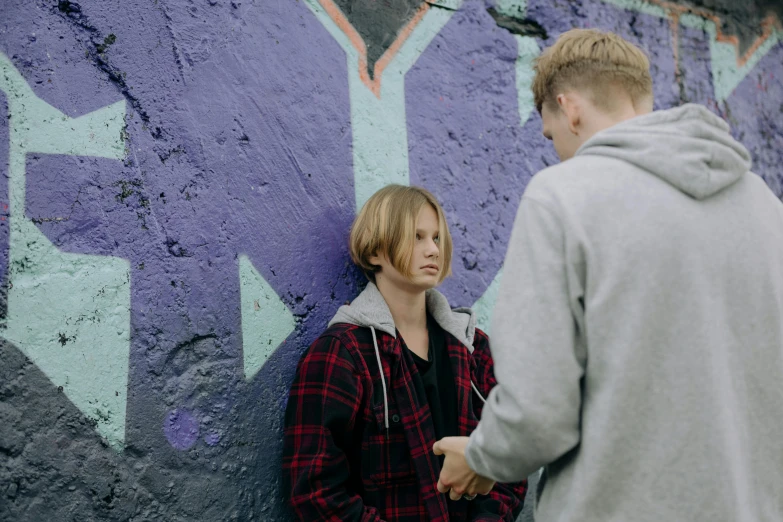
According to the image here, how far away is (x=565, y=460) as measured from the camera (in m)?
1.55

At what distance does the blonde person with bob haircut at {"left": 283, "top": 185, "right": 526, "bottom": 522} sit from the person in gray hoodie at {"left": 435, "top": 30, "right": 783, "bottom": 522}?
76 centimetres

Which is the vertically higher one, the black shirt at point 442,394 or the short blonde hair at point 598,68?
the short blonde hair at point 598,68

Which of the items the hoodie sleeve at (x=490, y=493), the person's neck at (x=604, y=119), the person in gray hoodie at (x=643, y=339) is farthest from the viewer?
the hoodie sleeve at (x=490, y=493)

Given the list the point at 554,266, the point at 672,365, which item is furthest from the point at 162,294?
the point at 672,365

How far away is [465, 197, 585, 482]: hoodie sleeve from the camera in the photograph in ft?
4.77

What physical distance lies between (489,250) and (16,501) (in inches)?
79.1

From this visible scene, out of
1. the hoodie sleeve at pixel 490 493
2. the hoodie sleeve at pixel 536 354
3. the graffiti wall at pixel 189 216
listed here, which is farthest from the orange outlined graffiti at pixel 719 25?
the hoodie sleeve at pixel 536 354

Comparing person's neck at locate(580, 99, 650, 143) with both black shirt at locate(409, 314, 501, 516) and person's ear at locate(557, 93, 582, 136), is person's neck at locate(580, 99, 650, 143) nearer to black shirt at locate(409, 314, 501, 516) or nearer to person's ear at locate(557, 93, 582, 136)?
person's ear at locate(557, 93, 582, 136)

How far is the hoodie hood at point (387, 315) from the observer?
250cm

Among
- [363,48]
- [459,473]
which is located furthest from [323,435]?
[363,48]

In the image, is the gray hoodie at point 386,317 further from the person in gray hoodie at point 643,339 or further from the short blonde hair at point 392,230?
the person in gray hoodie at point 643,339

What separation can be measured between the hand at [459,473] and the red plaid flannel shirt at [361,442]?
0.48m

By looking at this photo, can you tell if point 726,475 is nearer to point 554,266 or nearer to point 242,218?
point 554,266

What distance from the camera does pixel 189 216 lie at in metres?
2.47
